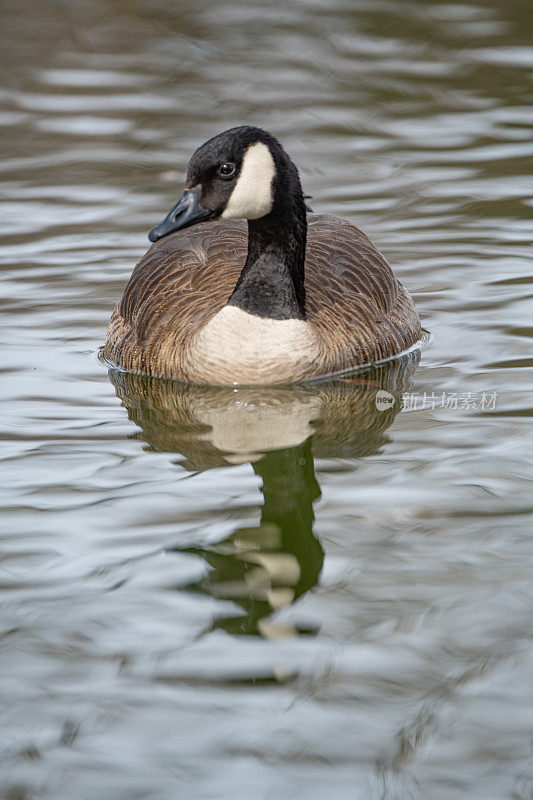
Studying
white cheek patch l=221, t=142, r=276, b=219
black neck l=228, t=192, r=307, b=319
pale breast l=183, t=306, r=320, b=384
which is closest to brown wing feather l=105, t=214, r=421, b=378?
pale breast l=183, t=306, r=320, b=384

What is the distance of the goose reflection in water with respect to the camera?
527cm

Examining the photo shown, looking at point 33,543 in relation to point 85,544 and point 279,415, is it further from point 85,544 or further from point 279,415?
point 279,415

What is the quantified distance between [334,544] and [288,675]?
3.60ft

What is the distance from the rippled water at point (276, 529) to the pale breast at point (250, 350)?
0.16 metres

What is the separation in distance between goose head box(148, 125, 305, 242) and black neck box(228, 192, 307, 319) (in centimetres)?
14

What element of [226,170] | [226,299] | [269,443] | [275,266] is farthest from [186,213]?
[269,443]

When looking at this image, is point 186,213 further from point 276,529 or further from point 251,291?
point 276,529

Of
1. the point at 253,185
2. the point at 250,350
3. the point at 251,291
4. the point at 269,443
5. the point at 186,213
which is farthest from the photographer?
the point at 251,291

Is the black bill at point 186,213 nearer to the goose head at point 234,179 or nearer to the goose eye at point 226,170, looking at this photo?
the goose head at point 234,179

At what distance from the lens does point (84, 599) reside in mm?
5176

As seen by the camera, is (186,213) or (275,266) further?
(275,266)

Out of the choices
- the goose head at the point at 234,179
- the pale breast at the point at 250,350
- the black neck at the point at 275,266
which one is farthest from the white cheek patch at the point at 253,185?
the pale breast at the point at 250,350

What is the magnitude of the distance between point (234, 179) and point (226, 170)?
0.23ft

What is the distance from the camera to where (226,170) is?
7594 millimetres
